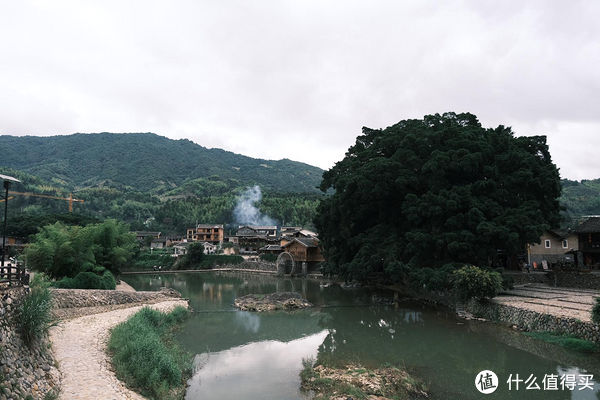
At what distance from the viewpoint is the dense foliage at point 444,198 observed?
2227cm

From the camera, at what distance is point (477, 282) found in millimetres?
19969

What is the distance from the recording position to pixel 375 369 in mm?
12430

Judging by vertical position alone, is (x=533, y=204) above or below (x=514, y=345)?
above

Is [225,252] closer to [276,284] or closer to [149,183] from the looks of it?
[276,284]

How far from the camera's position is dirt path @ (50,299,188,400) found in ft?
27.7

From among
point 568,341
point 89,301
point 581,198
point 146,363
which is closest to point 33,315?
point 146,363

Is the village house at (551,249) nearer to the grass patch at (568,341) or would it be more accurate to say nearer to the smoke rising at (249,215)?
the grass patch at (568,341)

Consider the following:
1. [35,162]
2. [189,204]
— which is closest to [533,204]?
[189,204]

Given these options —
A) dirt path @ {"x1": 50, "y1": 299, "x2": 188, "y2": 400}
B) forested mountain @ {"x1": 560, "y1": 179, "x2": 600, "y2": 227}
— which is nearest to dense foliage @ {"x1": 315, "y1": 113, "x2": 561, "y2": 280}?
dirt path @ {"x1": 50, "y1": 299, "x2": 188, "y2": 400}

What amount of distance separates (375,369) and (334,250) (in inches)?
740

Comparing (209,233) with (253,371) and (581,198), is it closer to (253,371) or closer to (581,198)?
(253,371)

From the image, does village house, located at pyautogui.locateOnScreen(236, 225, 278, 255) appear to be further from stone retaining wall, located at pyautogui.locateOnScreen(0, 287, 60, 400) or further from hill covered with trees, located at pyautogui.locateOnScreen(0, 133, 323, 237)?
stone retaining wall, located at pyautogui.locateOnScreen(0, 287, 60, 400)

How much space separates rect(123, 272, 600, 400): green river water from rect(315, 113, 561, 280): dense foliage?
374cm

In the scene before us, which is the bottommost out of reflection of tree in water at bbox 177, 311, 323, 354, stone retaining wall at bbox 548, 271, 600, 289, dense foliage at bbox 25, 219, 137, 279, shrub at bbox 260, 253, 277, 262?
reflection of tree in water at bbox 177, 311, 323, 354
